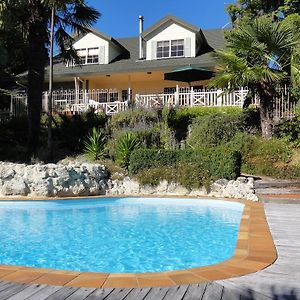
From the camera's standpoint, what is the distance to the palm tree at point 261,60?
46.2ft

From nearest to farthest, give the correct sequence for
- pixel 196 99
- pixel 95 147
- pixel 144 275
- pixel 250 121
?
pixel 144 275 < pixel 95 147 < pixel 250 121 < pixel 196 99

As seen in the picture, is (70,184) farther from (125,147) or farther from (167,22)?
(167,22)

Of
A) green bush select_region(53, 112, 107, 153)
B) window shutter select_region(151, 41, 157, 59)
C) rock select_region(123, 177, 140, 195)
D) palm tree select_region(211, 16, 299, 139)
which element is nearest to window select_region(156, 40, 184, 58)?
window shutter select_region(151, 41, 157, 59)

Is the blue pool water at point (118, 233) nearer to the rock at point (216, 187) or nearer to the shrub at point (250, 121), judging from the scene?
the rock at point (216, 187)

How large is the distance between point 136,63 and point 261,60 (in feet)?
44.3

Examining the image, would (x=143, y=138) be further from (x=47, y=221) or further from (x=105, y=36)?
(x=105, y=36)

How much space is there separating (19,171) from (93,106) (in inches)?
314

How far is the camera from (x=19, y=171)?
12953mm

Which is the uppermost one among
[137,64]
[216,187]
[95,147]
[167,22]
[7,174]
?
[167,22]

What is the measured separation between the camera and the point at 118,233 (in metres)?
8.04

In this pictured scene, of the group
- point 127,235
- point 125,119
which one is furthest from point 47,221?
point 125,119

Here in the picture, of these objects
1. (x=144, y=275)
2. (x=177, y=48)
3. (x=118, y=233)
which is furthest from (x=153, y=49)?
(x=144, y=275)

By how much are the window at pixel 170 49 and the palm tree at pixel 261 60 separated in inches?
459

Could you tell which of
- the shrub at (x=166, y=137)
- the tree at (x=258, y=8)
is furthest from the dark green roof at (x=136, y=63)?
the shrub at (x=166, y=137)
